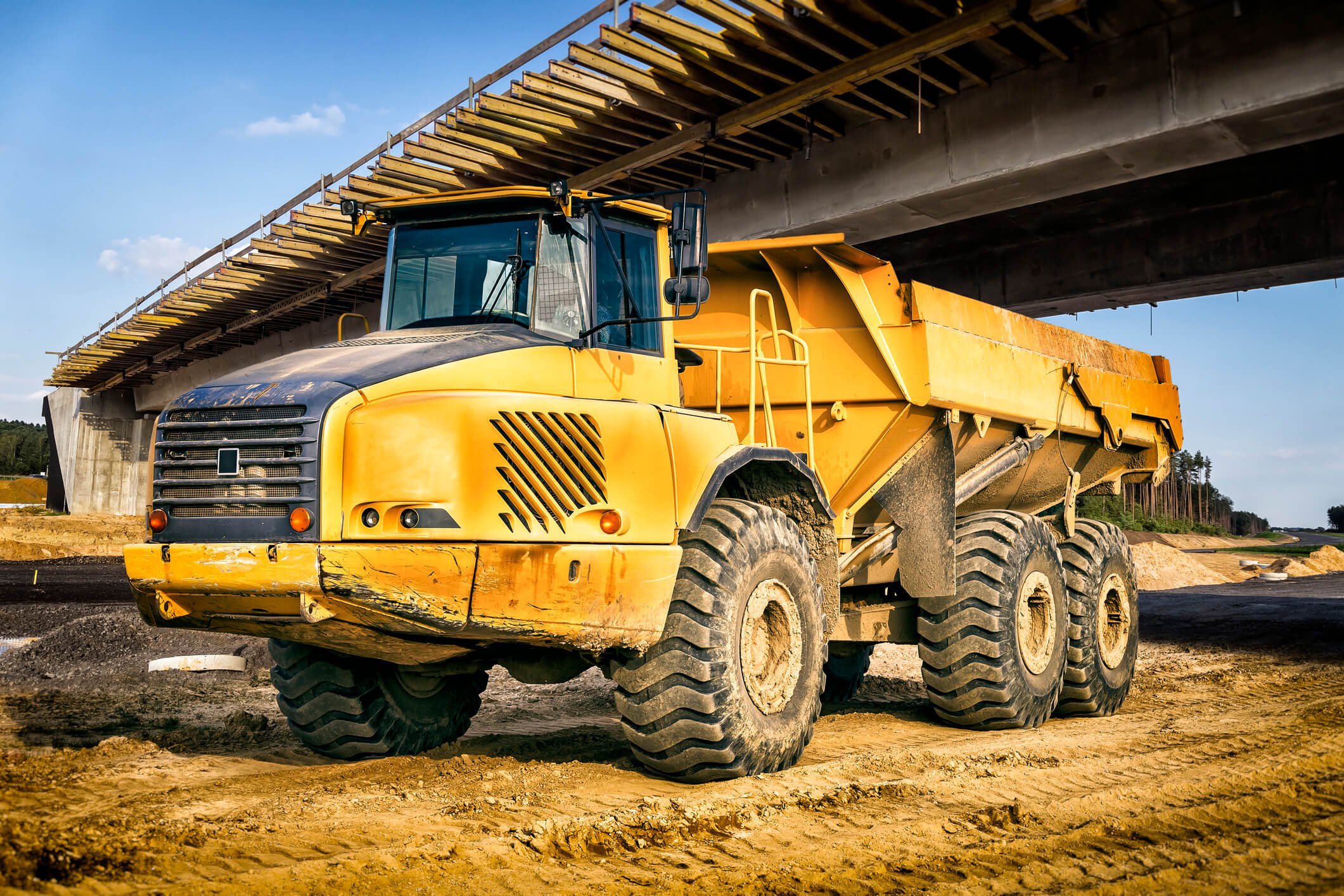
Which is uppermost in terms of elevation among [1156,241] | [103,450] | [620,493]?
[1156,241]

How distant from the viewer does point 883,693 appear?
10.8m

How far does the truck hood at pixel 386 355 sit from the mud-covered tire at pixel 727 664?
139 cm

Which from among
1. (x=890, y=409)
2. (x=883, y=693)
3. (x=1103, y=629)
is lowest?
(x=883, y=693)

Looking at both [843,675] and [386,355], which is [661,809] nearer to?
[386,355]

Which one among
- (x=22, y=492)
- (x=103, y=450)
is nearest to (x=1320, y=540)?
(x=103, y=450)

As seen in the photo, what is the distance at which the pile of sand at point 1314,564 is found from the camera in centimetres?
3203

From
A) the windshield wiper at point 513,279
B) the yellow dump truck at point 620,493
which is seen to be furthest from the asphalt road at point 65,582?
the windshield wiper at point 513,279

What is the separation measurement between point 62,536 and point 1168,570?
29720mm

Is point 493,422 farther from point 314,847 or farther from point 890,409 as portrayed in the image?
point 890,409

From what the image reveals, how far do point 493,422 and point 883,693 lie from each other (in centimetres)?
695

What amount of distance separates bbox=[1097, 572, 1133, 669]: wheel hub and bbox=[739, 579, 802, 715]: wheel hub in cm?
423

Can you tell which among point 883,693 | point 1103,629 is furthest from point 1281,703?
point 883,693

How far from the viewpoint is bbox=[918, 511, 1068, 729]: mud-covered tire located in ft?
26.0

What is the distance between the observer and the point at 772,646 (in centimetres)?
625
